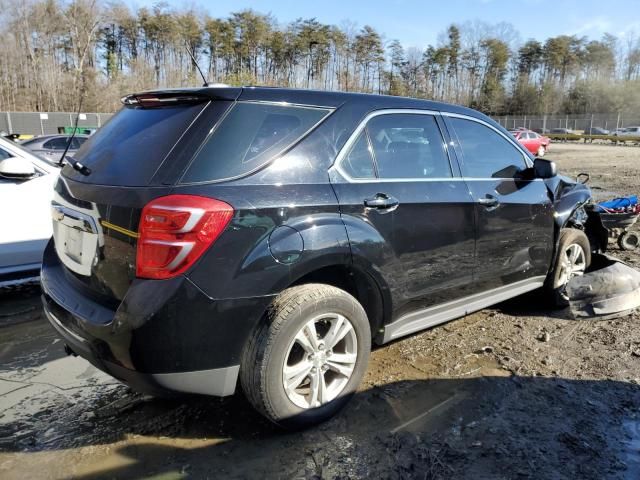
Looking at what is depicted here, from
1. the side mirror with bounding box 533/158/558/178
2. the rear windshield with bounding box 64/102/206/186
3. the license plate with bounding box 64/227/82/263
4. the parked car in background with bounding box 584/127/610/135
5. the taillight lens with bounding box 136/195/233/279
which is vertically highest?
the parked car in background with bounding box 584/127/610/135

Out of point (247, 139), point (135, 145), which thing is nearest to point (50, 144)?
point (135, 145)

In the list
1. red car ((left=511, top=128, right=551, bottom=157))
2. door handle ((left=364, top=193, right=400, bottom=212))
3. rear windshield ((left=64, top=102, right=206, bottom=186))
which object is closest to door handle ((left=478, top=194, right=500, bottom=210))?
door handle ((left=364, top=193, right=400, bottom=212))

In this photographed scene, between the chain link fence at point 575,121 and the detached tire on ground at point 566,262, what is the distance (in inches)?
2831

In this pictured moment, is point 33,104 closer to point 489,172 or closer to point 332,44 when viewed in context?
point 332,44

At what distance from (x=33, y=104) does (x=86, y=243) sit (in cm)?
5524

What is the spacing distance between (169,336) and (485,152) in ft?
9.17

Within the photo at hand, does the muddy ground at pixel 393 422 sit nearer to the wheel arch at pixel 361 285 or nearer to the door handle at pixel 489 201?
the wheel arch at pixel 361 285

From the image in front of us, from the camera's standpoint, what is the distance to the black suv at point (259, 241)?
2262 millimetres

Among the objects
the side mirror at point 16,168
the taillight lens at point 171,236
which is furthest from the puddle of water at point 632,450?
the side mirror at point 16,168

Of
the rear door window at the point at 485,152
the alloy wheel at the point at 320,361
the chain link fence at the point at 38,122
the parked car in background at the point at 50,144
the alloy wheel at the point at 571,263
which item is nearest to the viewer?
the alloy wheel at the point at 320,361

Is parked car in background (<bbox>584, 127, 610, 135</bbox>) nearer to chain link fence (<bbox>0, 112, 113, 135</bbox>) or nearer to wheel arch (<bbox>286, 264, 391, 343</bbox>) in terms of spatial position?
chain link fence (<bbox>0, 112, 113, 135</bbox>)

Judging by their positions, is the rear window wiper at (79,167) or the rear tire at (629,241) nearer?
the rear window wiper at (79,167)

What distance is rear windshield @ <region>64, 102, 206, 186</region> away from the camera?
8.07ft

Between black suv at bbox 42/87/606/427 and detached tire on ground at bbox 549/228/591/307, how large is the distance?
136cm
